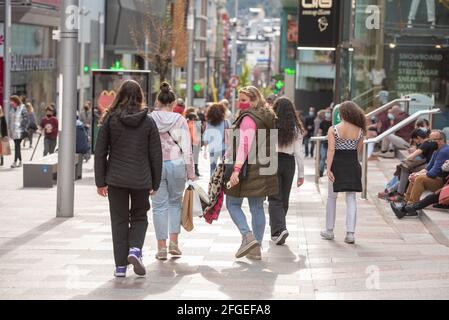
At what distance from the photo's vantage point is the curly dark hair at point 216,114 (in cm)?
1853

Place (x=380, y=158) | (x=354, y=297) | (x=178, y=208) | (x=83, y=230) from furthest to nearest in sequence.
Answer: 1. (x=380, y=158)
2. (x=83, y=230)
3. (x=178, y=208)
4. (x=354, y=297)

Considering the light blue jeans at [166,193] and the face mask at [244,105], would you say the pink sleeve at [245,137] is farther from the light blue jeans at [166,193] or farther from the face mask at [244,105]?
the light blue jeans at [166,193]

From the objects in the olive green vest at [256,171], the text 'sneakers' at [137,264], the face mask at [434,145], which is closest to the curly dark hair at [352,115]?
the olive green vest at [256,171]

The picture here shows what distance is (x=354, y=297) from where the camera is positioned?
8.24 meters

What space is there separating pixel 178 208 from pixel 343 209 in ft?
16.0

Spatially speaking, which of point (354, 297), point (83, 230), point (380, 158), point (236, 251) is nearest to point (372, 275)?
point (354, 297)

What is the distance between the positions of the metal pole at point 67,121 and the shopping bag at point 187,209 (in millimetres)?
3703

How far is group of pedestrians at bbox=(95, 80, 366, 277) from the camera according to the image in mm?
8922

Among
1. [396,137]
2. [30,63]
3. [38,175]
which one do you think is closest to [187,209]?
[38,175]

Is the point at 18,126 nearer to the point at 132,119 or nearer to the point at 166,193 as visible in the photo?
the point at 166,193

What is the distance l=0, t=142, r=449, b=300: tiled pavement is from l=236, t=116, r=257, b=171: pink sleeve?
3.40ft

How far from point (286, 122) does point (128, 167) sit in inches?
126

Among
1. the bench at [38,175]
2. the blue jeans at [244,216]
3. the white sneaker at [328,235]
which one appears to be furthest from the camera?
the bench at [38,175]
